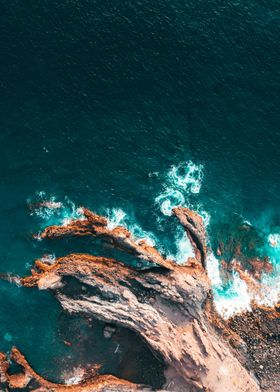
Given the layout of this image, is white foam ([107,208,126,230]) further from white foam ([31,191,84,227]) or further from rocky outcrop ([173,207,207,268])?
rocky outcrop ([173,207,207,268])

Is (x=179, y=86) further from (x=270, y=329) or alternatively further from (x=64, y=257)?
(x=270, y=329)

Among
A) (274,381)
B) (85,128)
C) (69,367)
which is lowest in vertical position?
(69,367)

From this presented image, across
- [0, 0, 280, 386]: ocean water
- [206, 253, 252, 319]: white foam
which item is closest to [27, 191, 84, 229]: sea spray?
[0, 0, 280, 386]: ocean water

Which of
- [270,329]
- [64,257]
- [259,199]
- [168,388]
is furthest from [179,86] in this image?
[168,388]

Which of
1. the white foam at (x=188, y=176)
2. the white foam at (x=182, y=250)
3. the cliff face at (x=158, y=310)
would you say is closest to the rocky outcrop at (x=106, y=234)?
the cliff face at (x=158, y=310)

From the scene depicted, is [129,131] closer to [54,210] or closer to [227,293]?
[54,210]

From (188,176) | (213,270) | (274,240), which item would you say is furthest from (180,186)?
(274,240)

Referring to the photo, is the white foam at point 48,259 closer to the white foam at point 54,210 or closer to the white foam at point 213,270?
the white foam at point 54,210
